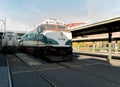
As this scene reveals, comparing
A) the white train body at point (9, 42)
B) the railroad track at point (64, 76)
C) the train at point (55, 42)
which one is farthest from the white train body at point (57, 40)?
the white train body at point (9, 42)

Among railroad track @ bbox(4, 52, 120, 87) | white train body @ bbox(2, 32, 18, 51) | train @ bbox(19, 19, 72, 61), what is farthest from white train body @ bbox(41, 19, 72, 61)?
white train body @ bbox(2, 32, 18, 51)

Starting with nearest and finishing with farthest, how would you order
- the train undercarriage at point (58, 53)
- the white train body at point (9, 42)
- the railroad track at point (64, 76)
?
1. the railroad track at point (64, 76)
2. the train undercarriage at point (58, 53)
3. the white train body at point (9, 42)

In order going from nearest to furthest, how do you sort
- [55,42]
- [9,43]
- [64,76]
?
1. [64,76]
2. [55,42]
3. [9,43]

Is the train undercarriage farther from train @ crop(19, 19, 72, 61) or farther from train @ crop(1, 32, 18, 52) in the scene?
train @ crop(1, 32, 18, 52)

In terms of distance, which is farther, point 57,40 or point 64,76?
point 57,40

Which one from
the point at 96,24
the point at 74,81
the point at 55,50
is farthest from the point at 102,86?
the point at 96,24

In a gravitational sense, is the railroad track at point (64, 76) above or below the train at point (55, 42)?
below

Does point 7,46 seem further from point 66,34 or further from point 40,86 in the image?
point 40,86

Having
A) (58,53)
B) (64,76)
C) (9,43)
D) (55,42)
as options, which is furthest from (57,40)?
(9,43)

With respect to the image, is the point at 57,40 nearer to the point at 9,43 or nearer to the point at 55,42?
the point at 55,42

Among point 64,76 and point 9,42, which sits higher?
point 9,42

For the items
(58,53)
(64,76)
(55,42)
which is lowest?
(64,76)

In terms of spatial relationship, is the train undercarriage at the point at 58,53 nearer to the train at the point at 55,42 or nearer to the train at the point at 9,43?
the train at the point at 55,42

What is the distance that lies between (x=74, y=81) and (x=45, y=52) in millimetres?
8395
